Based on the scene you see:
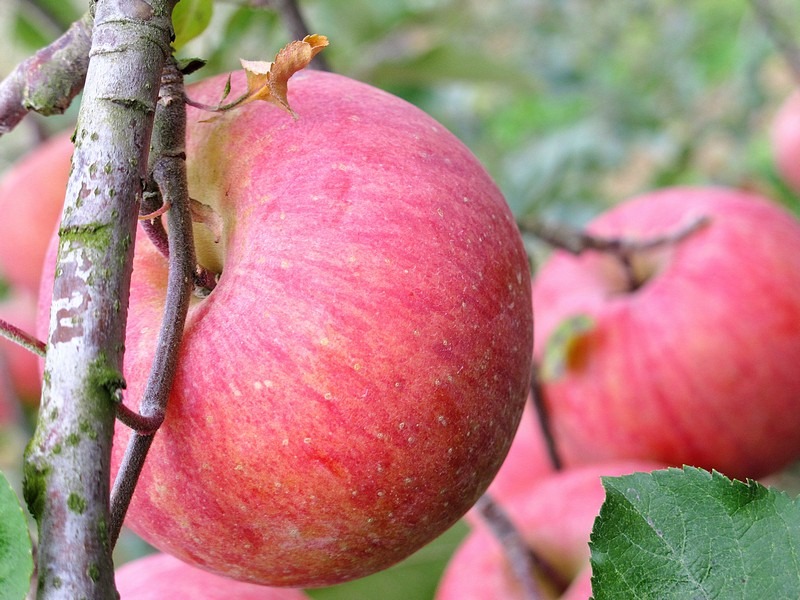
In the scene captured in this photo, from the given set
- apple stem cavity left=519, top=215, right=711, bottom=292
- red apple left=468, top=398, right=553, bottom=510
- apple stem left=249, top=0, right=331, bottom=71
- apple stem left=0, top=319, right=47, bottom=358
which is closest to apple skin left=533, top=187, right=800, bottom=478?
apple stem cavity left=519, top=215, right=711, bottom=292

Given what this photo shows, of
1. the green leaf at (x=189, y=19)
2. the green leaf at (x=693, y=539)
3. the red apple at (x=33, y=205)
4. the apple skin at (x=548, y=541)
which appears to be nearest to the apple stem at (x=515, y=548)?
the apple skin at (x=548, y=541)

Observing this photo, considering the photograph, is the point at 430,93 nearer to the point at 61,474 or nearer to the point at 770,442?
the point at 770,442

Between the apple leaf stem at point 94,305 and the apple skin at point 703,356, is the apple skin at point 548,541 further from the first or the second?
the apple leaf stem at point 94,305

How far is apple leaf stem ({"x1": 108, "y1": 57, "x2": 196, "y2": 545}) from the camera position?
0.37 meters

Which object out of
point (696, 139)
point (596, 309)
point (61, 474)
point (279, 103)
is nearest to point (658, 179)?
point (696, 139)

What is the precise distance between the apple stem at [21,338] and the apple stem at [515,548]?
1.38ft

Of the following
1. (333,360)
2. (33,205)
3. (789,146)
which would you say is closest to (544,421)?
(333,360)

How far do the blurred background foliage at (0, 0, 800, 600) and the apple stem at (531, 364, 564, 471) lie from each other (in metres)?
0.15

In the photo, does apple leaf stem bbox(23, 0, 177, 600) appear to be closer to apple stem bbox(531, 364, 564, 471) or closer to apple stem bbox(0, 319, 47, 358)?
apple stem bbox(0, 319, 47, 358)

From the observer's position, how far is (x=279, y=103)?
406 mm

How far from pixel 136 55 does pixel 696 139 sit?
169 centimetres

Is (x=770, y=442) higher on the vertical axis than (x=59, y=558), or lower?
lower

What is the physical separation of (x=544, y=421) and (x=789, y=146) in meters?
0.85

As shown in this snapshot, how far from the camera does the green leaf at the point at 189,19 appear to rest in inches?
19.3
